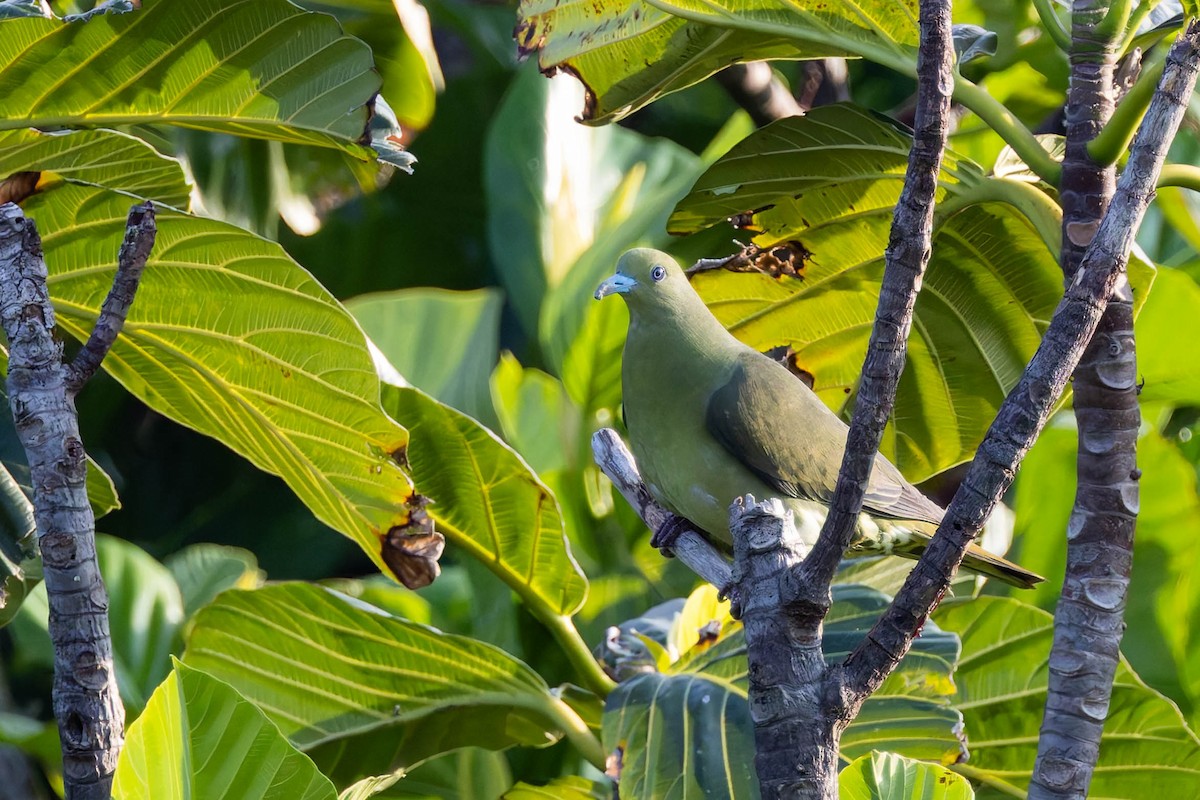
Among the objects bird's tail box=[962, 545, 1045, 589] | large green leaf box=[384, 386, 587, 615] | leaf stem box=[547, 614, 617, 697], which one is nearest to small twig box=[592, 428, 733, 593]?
large green leaf box=[384, 386, 587, 615]

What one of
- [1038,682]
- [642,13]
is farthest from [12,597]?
[1038,682]

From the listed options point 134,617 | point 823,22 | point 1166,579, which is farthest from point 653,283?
point 134,617

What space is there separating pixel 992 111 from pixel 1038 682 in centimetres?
108

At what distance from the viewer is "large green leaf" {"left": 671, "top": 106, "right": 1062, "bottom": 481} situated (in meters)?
1.65

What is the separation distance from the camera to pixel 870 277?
1825 mm

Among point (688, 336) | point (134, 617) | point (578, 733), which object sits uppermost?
point (688, 336)

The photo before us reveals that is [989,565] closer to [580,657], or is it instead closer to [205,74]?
[580,657]

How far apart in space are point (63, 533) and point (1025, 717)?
1.65 m

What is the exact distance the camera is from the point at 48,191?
1531 mm

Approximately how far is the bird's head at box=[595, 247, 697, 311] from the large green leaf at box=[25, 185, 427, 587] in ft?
1.62

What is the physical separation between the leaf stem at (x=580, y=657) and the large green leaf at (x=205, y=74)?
95cm

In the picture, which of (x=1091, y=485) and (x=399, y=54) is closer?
(x=1091, y=485)

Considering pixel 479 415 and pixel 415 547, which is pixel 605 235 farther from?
pixel 415 547

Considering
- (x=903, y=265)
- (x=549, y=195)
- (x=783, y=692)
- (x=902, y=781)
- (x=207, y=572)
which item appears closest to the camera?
(x=903, y=265)
